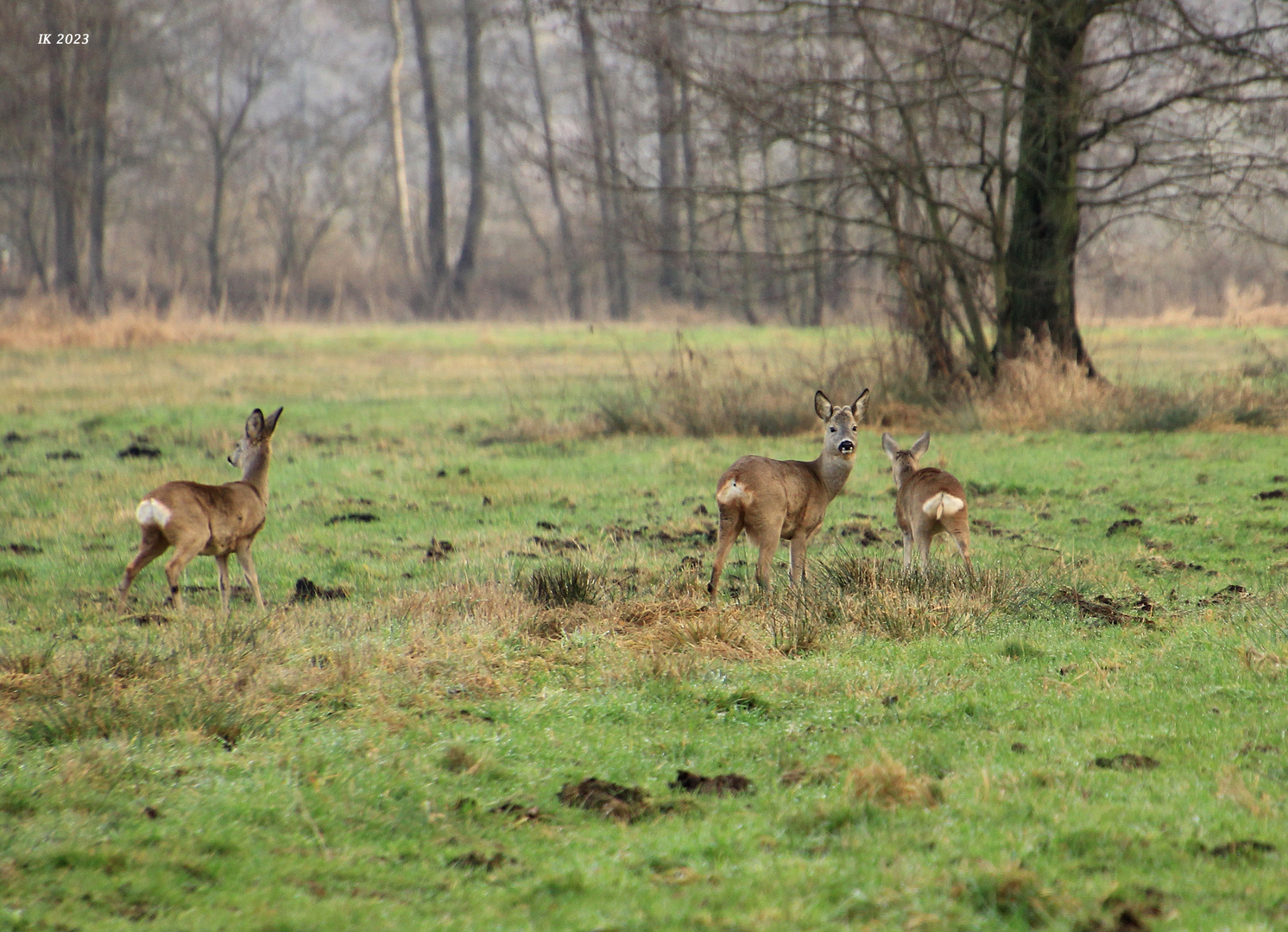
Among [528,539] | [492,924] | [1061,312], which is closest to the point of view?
[492,924]

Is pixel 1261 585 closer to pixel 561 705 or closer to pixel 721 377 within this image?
pixel 561 705

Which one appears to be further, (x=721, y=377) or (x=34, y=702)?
(x=721, y=377)

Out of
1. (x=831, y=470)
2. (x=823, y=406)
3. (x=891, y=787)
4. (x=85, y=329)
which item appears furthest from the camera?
(x=85, y=329)

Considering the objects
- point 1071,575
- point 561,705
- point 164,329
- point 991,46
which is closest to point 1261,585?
point 1071,575

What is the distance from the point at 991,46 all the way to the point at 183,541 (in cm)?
1157

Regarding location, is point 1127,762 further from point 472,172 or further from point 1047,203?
point 472,172

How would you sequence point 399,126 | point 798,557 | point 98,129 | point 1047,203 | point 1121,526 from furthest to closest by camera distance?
point 399,126
point 98,129
point 1047,203
point 1121,526
point 798,557

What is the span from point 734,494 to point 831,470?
1281 millimetres

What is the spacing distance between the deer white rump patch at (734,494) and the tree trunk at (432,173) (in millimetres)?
47833

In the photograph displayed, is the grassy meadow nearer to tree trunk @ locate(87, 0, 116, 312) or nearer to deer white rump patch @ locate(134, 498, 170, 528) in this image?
deer white rump patch @ locate(134, 498, 170, 528)

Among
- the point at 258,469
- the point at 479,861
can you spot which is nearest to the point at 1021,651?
the point at 479,861

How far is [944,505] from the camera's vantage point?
27.1 feet

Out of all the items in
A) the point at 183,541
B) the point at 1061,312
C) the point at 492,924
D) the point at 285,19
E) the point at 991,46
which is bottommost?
the point at 492,924

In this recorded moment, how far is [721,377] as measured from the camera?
18.4 m
